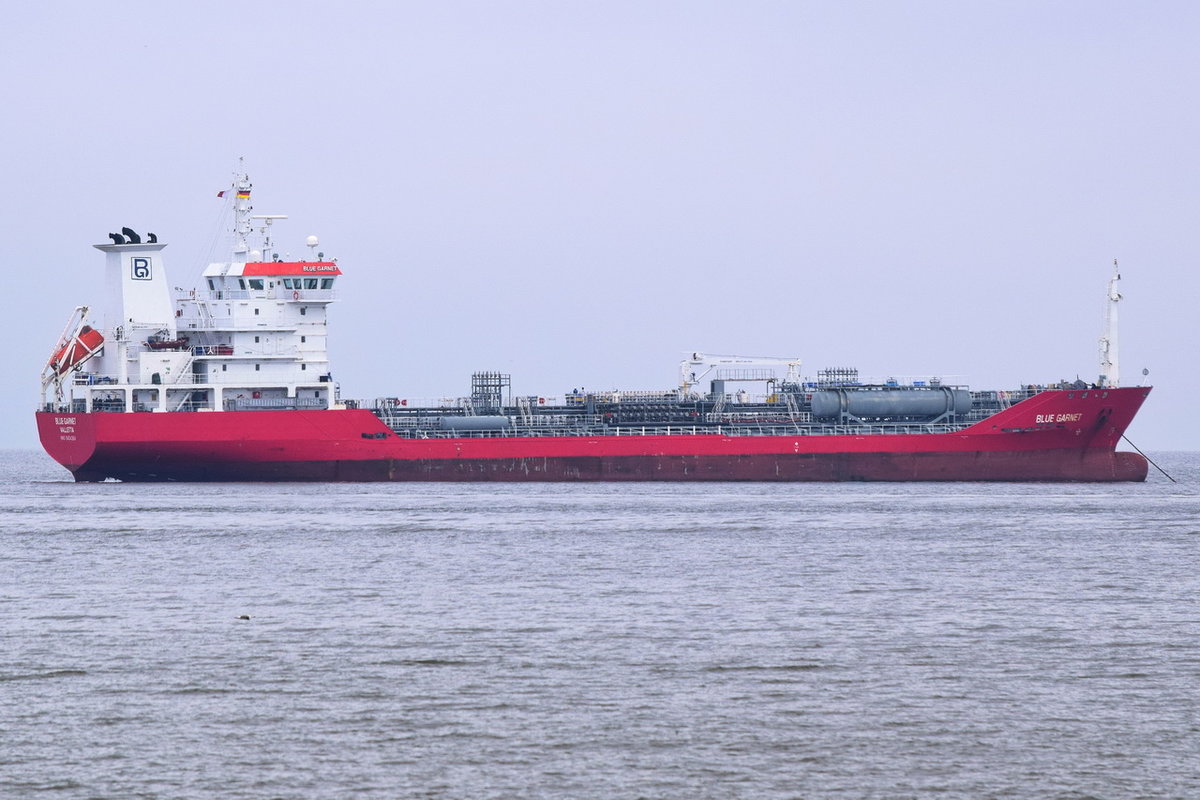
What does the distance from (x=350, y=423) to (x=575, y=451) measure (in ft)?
27.0

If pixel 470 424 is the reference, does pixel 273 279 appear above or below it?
above

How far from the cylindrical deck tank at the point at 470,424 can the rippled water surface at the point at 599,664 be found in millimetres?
20735

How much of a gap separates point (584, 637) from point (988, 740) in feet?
24.0

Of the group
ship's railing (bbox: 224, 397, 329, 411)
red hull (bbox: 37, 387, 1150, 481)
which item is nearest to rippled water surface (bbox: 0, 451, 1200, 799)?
red hull (bbox: 37, 387, 1150, 481)

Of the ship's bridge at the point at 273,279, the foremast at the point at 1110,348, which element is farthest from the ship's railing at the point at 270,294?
the foremast at the point at 1110,348

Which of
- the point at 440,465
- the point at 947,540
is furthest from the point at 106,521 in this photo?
the point at 947,540

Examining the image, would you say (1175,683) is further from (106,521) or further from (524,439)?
(524,439)

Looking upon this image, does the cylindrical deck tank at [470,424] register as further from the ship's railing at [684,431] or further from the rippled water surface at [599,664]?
the rippled water surface at [599,664]

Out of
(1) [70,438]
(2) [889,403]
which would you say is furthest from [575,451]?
(1) [70,438]

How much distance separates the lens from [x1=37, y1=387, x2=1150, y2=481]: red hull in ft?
187

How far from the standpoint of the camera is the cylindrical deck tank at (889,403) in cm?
6162

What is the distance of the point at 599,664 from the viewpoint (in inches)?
812

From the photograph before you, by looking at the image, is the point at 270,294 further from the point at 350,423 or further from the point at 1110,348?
the point at 1110,348

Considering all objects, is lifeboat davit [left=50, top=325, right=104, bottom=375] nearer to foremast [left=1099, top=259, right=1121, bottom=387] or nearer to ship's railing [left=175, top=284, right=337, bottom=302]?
ship's railing [left=175, top=284, right=337, bottom=302]
